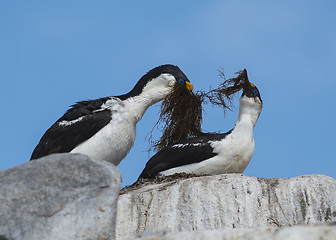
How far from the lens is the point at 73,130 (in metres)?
10.9

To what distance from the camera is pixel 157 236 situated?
5461 mm

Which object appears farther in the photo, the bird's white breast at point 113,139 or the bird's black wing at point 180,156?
the bird's black wing at point 180,156

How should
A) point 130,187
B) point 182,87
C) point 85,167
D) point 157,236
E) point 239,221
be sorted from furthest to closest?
1. point 182,87
2. point 130,187
3. point 239,221
4. point 85,167
5. point 157,236

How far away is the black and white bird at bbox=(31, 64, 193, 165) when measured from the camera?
35.6 ft

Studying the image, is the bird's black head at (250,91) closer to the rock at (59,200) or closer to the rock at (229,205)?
the rock at (229,205)

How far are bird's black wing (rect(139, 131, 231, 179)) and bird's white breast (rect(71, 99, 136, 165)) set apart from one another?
61 centimetres

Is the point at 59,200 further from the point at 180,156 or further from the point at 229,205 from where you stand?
the point at 180,156

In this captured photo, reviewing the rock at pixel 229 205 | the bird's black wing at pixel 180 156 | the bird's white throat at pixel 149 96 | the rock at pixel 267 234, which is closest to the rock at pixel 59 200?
the rock at pixel 267 234

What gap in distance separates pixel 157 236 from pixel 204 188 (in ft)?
14.2

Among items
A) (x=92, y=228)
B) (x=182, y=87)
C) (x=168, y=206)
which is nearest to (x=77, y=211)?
(x=92, y=228)

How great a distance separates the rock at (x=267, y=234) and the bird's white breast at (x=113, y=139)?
214 inches

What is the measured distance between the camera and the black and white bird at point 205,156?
1145cm

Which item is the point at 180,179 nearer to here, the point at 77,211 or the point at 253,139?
the point at 253,139

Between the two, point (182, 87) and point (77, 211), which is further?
point (182, 87)
